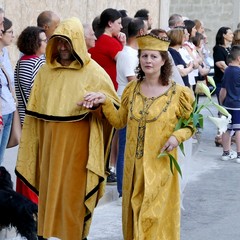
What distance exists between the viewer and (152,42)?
6176mm

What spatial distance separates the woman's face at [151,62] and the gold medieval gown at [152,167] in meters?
0.17

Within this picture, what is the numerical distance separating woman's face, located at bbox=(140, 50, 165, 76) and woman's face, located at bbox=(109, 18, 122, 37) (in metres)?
3.62

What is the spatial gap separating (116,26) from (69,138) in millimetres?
3498

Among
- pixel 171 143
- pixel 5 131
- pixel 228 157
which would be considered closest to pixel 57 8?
pixel 228 157

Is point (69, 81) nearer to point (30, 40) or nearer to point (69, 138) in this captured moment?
point (69, 138)

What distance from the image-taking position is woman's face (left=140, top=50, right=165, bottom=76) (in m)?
6.16

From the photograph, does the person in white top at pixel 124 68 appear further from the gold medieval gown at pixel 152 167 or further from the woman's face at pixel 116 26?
the gold medieval gown at pixel 152 167

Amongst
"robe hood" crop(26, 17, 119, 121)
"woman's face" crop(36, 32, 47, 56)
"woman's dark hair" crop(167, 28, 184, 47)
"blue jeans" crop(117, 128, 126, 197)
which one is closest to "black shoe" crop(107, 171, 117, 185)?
"blue jeans" crop(117, 128, 126, 197)

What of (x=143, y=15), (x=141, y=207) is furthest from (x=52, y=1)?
(x=141, y=207)

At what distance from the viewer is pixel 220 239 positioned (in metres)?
7.86

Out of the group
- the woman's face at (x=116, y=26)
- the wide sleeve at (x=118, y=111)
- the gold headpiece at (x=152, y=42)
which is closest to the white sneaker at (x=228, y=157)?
the woman's face at (x=116, y=26)

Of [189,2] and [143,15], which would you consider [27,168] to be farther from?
[189,2]

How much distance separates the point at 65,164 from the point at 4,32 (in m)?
1.91

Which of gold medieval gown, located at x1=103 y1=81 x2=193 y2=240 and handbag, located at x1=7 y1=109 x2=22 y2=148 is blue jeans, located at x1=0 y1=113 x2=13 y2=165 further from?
gold medieval gown, located at x1=103 y1=81 x2=193 y2=240
